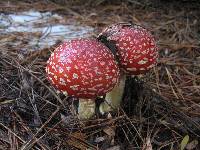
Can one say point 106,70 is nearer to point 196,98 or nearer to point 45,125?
point 45,125

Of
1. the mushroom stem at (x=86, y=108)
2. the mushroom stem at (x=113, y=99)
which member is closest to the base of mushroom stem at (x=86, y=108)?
the mushroom stem at (x=86, y=108)

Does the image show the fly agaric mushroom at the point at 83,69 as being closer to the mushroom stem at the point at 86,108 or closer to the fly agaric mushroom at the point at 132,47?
the fly agaric mushroom at the point at 132,47

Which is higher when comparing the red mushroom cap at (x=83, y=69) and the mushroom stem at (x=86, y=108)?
the red mushroom cap at (x=83, y=69)

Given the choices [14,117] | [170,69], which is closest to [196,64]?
[170,69]

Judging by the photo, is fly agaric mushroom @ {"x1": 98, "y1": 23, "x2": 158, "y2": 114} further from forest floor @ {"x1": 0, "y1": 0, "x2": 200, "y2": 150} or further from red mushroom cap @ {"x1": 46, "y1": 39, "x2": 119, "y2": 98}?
forest floor @ {"x1": 0, "y1": 0, "x2": 200, "y2": 150}

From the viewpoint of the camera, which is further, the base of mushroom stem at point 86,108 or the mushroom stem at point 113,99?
the mushroom stem at point 113,99

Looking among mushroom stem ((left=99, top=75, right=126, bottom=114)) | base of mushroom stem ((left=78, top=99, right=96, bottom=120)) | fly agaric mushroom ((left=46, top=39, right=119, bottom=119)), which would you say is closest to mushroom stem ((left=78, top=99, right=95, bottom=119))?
base of mushroom stem ((left=78, top=99, right=96, bottom=120))

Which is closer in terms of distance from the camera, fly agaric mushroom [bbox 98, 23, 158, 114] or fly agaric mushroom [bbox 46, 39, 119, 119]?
fly agaric mushroom [bbox 46, 39, 119, 119]

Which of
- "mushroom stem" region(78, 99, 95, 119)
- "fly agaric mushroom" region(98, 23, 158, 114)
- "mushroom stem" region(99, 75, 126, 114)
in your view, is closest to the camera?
"fly agaric mushroom" region(98, 23, 158, 114)
